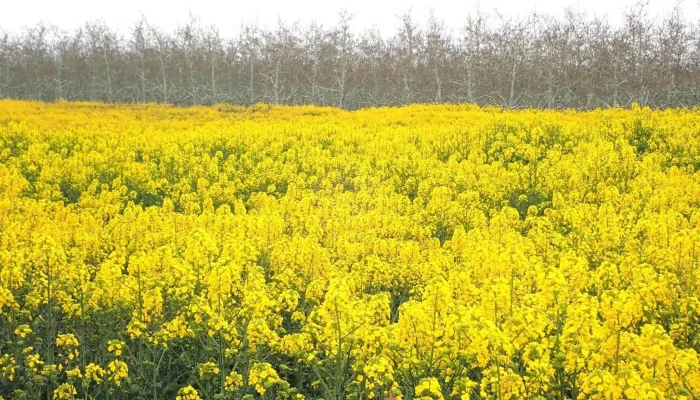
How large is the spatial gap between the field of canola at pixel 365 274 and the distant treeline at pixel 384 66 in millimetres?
31912

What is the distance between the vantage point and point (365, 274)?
21.6 ft

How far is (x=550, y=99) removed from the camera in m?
44.9

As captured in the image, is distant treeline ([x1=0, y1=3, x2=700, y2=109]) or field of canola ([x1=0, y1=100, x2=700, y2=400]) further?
distant treeline ([x1=0, y1=3, x2=700, y2=109])

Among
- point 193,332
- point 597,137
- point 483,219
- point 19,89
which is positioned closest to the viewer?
point 193,332

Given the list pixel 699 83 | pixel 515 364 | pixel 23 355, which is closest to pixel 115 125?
pixel 23 355

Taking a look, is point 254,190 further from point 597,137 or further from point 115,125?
point 115,125

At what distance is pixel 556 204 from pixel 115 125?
20.0 m

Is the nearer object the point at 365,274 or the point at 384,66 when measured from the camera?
the point at 365,274

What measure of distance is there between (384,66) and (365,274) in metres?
51.6

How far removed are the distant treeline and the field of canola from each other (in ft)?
105

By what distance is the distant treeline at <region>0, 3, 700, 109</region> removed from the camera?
45.5 metres

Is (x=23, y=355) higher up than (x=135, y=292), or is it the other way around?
(x=135, y=292)

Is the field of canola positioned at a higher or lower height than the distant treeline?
lower

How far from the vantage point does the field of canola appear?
4094 millimetres
